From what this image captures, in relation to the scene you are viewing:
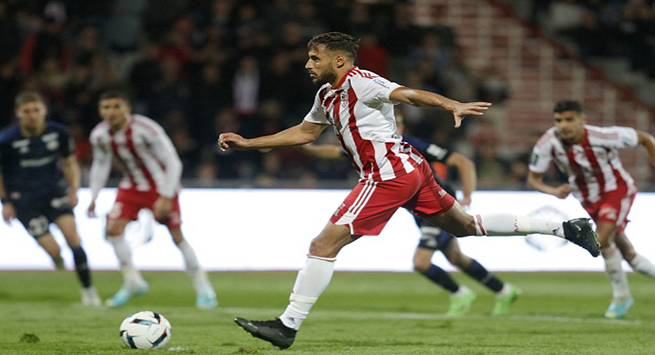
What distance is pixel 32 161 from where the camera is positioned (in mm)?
10844

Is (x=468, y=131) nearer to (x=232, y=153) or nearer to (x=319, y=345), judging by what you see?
(x=232, y=153)

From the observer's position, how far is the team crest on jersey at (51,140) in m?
10.8

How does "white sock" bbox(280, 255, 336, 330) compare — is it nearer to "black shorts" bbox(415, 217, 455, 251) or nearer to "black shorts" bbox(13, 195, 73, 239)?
"black shorts" bbox(415, 217, 455, 251)

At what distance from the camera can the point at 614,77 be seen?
18969 mm

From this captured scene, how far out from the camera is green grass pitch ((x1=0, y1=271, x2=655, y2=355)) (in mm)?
7262

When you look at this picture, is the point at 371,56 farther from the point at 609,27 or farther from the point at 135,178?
the point at 135,178

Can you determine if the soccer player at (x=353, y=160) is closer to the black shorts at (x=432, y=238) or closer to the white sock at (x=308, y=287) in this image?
the white sock at (x=308, y=287)

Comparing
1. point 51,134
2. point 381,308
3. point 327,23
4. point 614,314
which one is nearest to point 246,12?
point 327,23

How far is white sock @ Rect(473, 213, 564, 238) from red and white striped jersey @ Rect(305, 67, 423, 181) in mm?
734

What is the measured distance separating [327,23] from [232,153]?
10.3 ft

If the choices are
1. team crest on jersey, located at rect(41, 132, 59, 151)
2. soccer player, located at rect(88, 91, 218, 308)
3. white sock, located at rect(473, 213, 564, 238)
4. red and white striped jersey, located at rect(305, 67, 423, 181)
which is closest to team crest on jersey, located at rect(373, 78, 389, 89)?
red and white striped jersey, located at rect(305, 67, 423, 181)

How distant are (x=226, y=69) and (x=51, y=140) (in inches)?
219

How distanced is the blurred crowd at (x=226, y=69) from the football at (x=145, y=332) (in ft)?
23.4

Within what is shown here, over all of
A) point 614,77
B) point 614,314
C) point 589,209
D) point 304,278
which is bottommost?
point 614,77
